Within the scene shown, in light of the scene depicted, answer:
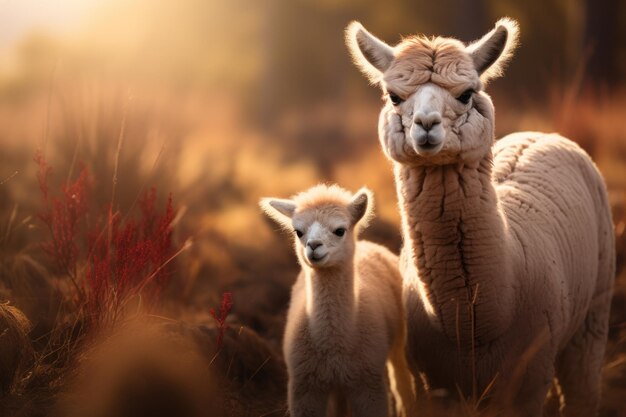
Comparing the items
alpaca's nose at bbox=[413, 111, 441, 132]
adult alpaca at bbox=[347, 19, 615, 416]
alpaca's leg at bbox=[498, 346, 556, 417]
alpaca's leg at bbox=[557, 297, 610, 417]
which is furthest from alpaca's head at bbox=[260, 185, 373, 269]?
alpaca's leg at bbox=[557, 297, 610, 417]

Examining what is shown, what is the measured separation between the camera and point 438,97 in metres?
3.88

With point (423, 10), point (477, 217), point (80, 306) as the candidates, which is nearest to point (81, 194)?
point (80, 306)

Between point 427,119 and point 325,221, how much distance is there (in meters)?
1.07

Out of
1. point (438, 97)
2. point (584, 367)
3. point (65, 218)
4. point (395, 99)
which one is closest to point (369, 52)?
point (395, 99)

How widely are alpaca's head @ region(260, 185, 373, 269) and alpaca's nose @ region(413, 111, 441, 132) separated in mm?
940

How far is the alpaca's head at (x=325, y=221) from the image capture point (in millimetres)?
4401

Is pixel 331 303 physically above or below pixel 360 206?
below

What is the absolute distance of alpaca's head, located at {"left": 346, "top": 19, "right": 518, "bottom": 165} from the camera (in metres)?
3.81

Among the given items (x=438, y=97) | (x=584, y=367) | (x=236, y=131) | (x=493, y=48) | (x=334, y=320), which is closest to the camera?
(x=438, y=97)

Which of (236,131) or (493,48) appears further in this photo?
(236,131)

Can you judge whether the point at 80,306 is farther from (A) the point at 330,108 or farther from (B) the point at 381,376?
(A) the point at 330,108

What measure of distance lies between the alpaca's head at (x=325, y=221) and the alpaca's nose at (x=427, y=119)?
0.94 meters

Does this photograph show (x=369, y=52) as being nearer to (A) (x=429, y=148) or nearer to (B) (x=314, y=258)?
(A) (x=429, y=148)

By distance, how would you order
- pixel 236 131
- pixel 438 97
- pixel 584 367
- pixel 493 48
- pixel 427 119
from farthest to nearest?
pixel 236 131 → pixel 584 367 → pixel 493 48 → pixel 438 97 → pixel 427 119
